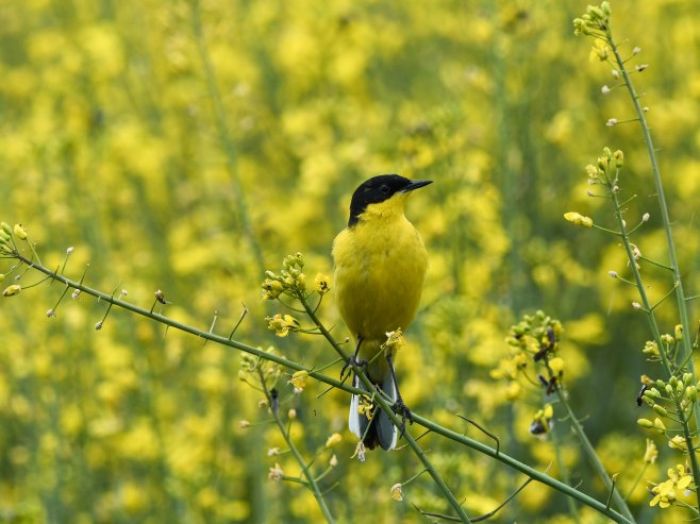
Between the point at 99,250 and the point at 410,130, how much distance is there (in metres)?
1.85

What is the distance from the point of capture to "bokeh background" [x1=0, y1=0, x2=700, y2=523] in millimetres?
4855

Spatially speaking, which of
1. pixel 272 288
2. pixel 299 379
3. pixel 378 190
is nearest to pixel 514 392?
pixel 299 379

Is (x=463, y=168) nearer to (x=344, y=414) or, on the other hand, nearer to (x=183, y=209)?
(x=344, y=414)

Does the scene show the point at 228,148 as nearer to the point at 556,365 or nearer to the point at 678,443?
the point at 556,365

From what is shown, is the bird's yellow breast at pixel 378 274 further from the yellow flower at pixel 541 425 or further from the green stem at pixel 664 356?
the green stem at pixel 664 356

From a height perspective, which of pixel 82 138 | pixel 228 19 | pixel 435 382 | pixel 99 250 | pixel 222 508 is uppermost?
pixel 228 19

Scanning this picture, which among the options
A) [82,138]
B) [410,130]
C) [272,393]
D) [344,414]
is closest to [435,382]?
[344,414]

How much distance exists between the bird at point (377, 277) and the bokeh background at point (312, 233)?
0.37 meters

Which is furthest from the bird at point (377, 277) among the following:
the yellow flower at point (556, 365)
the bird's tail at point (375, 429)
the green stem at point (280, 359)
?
the green stem at point (280, 359)

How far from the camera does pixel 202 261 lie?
20.5 ft

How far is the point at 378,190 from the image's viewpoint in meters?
3.98

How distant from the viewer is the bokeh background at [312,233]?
4.86m

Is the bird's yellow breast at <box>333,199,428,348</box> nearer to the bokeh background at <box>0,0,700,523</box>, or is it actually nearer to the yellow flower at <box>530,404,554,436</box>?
the bokeh background at <box>0,0,700,523</box>

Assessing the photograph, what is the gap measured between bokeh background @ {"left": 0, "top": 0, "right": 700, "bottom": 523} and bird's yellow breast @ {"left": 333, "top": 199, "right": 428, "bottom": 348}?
48 cm
